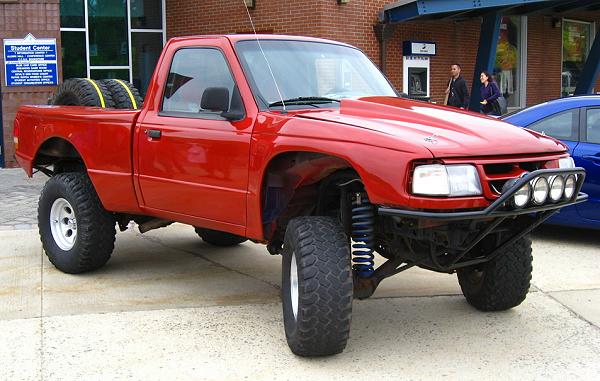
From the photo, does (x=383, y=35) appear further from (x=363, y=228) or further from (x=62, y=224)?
(x=363, y=228)

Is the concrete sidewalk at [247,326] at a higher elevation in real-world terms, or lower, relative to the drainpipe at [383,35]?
lower

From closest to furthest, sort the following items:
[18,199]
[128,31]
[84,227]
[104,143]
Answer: [104,143] → [84,227] → [18,199] → [128,31]

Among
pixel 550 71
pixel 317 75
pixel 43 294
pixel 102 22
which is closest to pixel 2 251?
pixel 43 294

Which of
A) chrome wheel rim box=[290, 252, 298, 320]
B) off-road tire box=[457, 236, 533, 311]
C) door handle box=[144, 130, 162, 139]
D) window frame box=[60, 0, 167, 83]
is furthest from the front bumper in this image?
window frame box=[60, 0, 167, 83]

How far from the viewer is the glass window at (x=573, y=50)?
20641 mm

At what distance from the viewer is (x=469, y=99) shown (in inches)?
620

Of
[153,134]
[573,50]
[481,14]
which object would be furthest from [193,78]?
[573,50]

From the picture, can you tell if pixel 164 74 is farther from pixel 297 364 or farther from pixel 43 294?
pixel 297 364

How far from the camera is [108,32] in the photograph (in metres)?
16.7

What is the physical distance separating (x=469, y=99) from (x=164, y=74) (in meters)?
11.1

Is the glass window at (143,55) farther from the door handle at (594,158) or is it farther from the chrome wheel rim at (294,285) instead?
the chrome wheel rim at (294,285)

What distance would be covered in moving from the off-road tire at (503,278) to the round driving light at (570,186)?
30.3 inches

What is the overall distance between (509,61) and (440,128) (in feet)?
52.1

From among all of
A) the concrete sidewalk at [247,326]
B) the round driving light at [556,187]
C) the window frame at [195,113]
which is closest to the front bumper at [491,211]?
the round driving light at [556,187]
